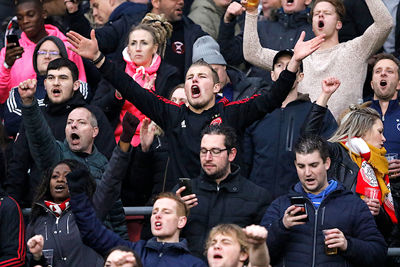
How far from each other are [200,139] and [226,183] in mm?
659

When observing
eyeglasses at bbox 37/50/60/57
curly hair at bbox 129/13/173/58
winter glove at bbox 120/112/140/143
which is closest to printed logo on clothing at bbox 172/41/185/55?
curly hair at bbox 129/13/173/58

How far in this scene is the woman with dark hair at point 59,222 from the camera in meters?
9.08

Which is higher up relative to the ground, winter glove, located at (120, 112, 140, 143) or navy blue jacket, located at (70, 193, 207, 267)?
winter glove, located at (120, 112, 140, 143)

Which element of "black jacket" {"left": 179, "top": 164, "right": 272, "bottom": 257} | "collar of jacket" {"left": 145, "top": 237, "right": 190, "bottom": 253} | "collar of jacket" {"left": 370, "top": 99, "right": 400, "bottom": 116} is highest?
"collar of jacket" {"left": 370, "top": 99, "right": 400, "bottom": 116}

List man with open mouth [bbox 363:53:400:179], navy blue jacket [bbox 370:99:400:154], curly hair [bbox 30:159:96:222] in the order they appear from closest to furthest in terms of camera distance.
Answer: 1. curly hair [bbox 30:159:96:222]
2. navy blue jacket [bbox 370:99:400:154]
3. man with open mouth [bbox 363:53:400:179]

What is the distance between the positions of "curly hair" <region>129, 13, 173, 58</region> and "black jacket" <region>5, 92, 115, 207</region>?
128cm

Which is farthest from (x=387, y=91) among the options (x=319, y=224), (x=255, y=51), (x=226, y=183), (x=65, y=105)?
(x=65, y=105)

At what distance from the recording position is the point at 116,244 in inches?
335

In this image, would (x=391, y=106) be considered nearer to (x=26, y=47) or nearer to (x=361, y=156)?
(x=361, y=156)

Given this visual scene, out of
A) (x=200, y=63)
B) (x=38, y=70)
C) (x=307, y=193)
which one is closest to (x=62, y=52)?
(x=38, y=70)

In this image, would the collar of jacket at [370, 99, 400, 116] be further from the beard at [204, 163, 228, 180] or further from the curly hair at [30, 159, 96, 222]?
the curly hair at [30, 159, 96, 222]

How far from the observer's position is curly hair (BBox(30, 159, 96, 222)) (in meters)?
9.34

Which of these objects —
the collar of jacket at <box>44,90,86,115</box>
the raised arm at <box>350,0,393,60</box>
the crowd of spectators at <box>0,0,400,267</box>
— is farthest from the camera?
the raised arm at <box>350,0,393,60</box>

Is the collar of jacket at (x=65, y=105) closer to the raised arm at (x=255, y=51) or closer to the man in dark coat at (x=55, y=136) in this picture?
the man in dark coat at (x=55, y=136)
